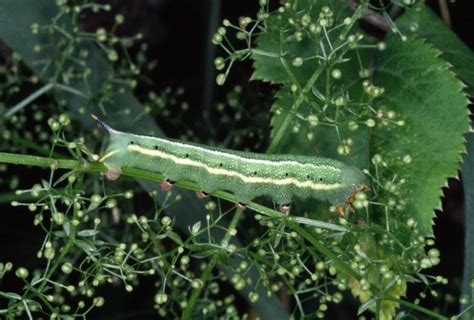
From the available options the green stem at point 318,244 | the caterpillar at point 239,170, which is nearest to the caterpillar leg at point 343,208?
the caterpillar at point 239,170

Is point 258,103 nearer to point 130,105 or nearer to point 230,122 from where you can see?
point 230,122

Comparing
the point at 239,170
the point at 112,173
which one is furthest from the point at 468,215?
the point at 112,173

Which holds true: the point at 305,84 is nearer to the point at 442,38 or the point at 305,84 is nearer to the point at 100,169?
the point at 442,38

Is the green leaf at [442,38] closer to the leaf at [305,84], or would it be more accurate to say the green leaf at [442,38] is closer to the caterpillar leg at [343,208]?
the leaf at [305,84]

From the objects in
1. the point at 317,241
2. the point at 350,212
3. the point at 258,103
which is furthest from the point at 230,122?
the point at 317,241

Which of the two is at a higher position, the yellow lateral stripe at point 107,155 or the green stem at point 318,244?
the yellow lateral stripe at point 107,155
